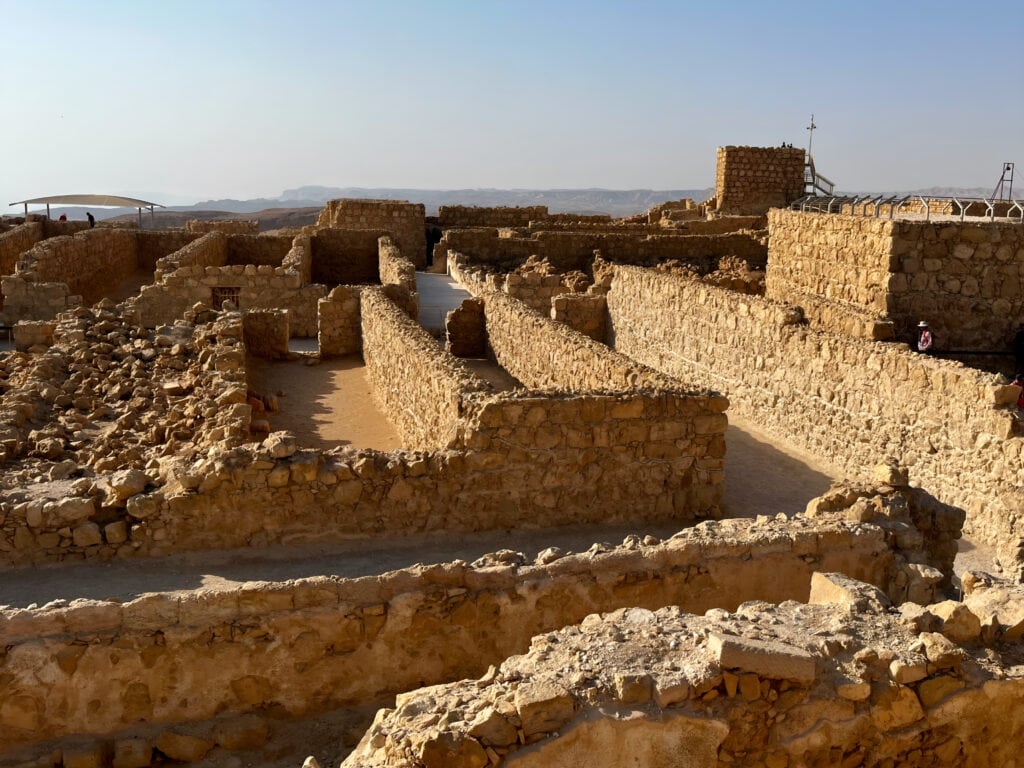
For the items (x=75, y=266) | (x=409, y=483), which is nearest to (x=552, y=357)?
(x=409, y=483)

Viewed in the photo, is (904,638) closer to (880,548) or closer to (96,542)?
(880,548)

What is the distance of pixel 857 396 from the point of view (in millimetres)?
9969

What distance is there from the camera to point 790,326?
36.8 ft

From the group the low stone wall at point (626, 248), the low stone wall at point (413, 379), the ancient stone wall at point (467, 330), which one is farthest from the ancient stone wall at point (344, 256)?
the low stone wall at point (413, 379)

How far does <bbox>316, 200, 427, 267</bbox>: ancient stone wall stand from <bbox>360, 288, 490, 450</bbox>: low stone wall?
13653 mm

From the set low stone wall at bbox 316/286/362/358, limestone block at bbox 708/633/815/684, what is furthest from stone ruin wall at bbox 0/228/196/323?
limestone block at bbox 708/633/815/684

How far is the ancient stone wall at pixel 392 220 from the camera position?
91.8 ft

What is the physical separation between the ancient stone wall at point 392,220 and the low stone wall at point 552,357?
13.2 metres

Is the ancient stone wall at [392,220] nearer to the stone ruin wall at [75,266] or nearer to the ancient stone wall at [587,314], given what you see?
the stone ruin wall at [75,266]

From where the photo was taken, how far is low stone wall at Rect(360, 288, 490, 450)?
26.2 ft

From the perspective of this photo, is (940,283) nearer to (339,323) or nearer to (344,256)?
(339,323)

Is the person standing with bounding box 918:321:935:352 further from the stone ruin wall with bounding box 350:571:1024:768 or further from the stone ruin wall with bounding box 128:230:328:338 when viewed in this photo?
the stone ruin wall with bounding box 128:230:328:338

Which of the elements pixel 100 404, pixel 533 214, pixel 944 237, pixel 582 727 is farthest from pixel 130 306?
pixel 533 214

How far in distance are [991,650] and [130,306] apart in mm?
15095
